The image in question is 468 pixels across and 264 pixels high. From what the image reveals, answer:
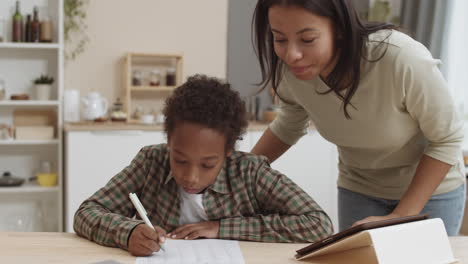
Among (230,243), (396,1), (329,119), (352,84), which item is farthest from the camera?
(396,1)

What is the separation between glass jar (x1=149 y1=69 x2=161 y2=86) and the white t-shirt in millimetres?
2566

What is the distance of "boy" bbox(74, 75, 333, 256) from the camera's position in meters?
1.32

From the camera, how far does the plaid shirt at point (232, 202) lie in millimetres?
1333

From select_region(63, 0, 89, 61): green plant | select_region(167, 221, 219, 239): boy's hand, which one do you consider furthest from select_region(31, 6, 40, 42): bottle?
select_region(167, 221, 219, 239): boy's hand

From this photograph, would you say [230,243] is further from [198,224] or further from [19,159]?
[19,159]

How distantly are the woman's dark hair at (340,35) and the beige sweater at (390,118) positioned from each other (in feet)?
0.14

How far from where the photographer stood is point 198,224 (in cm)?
135

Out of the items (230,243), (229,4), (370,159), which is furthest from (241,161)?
(229,4)

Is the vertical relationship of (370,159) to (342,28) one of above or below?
below

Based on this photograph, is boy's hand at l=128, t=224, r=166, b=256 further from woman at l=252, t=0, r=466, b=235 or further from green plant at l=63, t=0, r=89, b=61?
green plant at l=63, t=0, r=89, b=61

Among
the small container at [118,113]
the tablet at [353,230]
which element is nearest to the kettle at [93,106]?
the small container at [118,113]

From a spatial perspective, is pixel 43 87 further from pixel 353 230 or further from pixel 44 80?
pixel 353 230

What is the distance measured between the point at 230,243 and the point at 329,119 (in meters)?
0.46

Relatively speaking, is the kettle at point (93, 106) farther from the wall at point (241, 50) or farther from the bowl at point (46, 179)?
the wall at point (241, 50)
